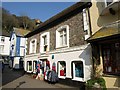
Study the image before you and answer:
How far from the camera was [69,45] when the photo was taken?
1310 cm

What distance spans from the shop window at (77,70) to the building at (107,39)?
6.36 feet

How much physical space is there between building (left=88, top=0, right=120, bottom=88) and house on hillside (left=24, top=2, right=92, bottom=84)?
589 mm

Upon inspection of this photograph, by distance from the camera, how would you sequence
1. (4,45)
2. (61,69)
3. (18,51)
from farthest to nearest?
(4,45), (18,51), (61,69)

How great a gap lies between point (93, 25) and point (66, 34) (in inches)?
124

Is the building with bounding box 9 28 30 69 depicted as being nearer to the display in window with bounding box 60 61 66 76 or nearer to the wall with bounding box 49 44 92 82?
the display in window with bounding box 60 61 66 76

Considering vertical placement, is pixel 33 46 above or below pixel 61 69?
above

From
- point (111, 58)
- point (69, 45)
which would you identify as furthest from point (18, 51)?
point (111, 58)

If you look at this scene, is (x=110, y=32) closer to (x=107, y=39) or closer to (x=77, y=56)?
(x=107, y=39)

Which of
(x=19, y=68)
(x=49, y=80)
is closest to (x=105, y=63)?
(x=49, y=80)

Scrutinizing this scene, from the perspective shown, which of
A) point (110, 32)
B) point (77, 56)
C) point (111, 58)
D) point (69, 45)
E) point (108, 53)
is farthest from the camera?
point (69, 45)

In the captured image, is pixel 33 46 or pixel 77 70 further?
pixel 33 46

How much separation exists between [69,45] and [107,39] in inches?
175

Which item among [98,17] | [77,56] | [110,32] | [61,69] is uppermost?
[98,17]

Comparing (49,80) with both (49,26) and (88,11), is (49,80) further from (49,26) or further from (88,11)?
(88,11)
